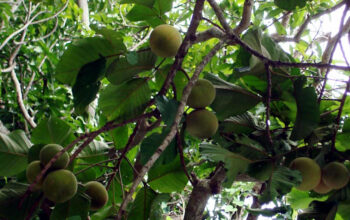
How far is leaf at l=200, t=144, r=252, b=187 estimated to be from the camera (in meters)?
0.90

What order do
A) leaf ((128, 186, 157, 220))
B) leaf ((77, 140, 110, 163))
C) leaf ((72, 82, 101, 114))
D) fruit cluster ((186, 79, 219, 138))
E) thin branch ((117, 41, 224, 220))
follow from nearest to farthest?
thin branch ((117, 41, 224, 220)), fruit cluster ((186, 79, 219, 138)), leaf ((72, 82, 101, 114)), leaf ((128, 186, 157, 220)), leaf ((77, 140, 110, 163))

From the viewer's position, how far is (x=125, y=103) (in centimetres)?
113

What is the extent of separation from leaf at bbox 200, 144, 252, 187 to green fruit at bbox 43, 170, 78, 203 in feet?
1.17

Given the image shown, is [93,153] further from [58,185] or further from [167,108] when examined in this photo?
[167,108]

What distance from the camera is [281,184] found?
Result: 876 millimetres

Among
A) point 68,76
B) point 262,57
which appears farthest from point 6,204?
point 262,57

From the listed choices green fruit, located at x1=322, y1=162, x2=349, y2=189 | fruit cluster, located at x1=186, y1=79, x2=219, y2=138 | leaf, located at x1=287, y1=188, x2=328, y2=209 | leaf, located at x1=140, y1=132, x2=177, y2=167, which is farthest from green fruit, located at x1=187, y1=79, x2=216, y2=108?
leaf, located at x1=287, y1=188, x2=328, y2=209

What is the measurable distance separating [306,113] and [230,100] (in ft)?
0.71

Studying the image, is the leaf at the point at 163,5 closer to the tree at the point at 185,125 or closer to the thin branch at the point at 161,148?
the tree at the point at 185,125

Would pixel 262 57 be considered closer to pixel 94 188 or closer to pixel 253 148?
pixel 253 148

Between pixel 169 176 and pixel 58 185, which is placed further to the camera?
pixel 169 176

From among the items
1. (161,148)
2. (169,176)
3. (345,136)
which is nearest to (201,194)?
(169,176)

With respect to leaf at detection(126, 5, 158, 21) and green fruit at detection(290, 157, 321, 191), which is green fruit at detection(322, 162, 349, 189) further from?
leaf at detection(126, 5, 158, 21)

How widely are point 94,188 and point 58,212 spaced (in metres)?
0.12
